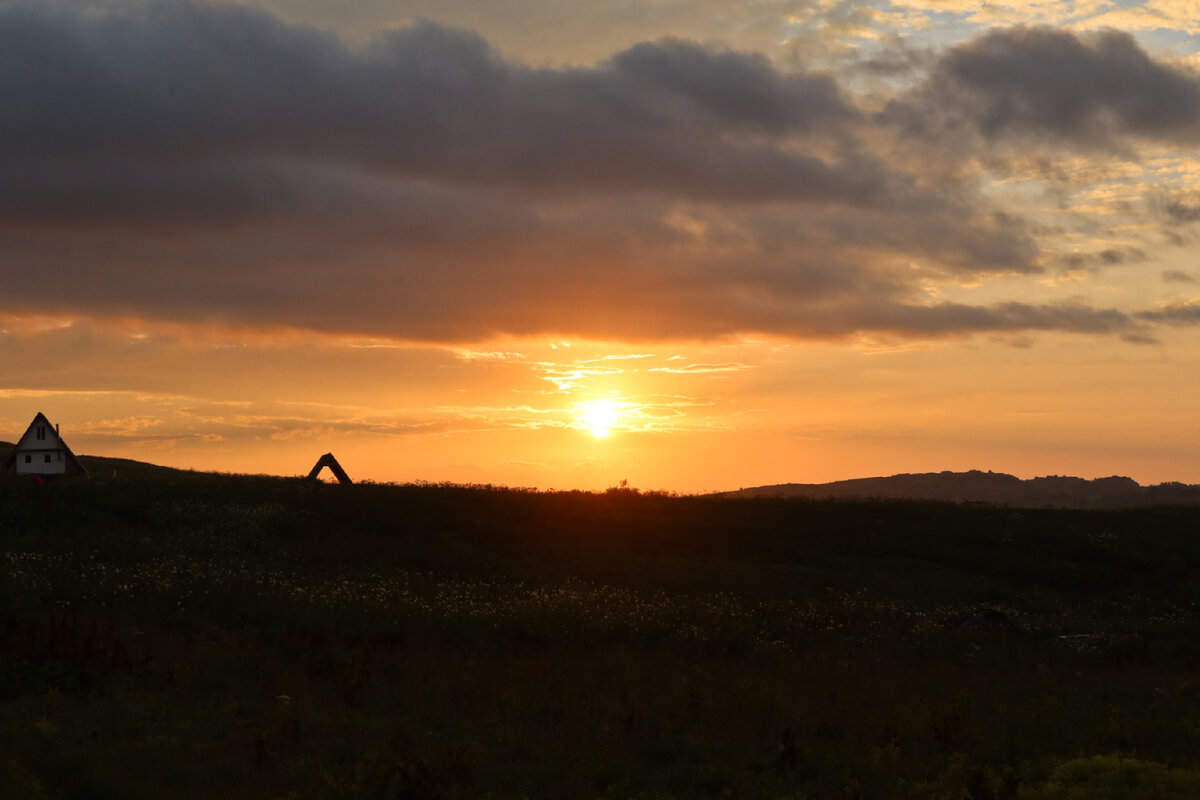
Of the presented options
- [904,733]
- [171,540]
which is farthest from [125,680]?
[171,540]

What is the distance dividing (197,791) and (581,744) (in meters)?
6.44

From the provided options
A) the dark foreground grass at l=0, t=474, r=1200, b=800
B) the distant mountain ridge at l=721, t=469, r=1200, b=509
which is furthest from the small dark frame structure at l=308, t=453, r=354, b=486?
the distant mountain ridge at l=721, t=469, r=1200, b=509

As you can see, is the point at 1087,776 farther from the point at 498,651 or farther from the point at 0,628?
the point at 0,628

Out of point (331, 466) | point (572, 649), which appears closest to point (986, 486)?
point (331, 466)

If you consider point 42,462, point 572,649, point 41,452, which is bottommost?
point 572,649

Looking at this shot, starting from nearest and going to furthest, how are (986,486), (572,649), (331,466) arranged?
(572,649) < (331,466) < (986,486)

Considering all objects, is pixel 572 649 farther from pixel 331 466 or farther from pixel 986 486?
pixel 986 486

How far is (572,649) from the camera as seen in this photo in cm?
2575

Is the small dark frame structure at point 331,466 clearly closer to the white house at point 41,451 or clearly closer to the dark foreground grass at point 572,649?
the dark foreground grass at point 572,649

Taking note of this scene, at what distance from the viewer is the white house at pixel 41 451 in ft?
209

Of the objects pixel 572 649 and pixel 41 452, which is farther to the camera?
pixel 41 452

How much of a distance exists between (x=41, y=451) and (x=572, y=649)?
5453cm

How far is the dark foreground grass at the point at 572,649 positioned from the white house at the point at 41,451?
684 inches

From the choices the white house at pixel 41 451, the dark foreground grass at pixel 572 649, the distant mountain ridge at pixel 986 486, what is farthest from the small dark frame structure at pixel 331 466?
the distant mountain ridge at pixel 986 486
